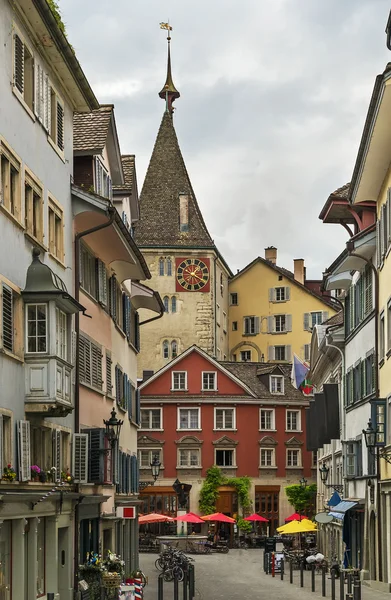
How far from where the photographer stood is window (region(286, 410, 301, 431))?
87.8 m

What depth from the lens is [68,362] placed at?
23547 mm

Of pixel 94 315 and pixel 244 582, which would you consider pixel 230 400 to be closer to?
pixel 244 582

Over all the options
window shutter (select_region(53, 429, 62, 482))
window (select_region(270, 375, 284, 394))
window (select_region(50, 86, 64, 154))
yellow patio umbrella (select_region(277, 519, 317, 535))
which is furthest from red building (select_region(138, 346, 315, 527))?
window (select_region(50, 86, 64, 154))

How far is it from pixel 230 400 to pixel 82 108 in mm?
58608

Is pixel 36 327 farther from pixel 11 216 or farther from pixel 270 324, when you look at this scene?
pixel 270 324

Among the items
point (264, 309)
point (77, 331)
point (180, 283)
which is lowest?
point (77, 331)

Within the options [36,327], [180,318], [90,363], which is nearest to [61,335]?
[36,327]

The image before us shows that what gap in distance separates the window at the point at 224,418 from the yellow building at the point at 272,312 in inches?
1029

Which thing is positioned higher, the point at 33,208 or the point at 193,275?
the point at 193,275

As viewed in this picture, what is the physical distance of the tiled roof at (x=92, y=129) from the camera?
32281 millimetres

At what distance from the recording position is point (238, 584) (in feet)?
143

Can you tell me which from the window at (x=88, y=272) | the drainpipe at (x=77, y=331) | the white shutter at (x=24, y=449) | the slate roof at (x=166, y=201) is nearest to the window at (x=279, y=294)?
the slate roof at (x=166, y=201)

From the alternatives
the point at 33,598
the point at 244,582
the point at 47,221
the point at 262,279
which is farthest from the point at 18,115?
the point at 262,279

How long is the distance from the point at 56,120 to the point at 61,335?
18.0 feet
